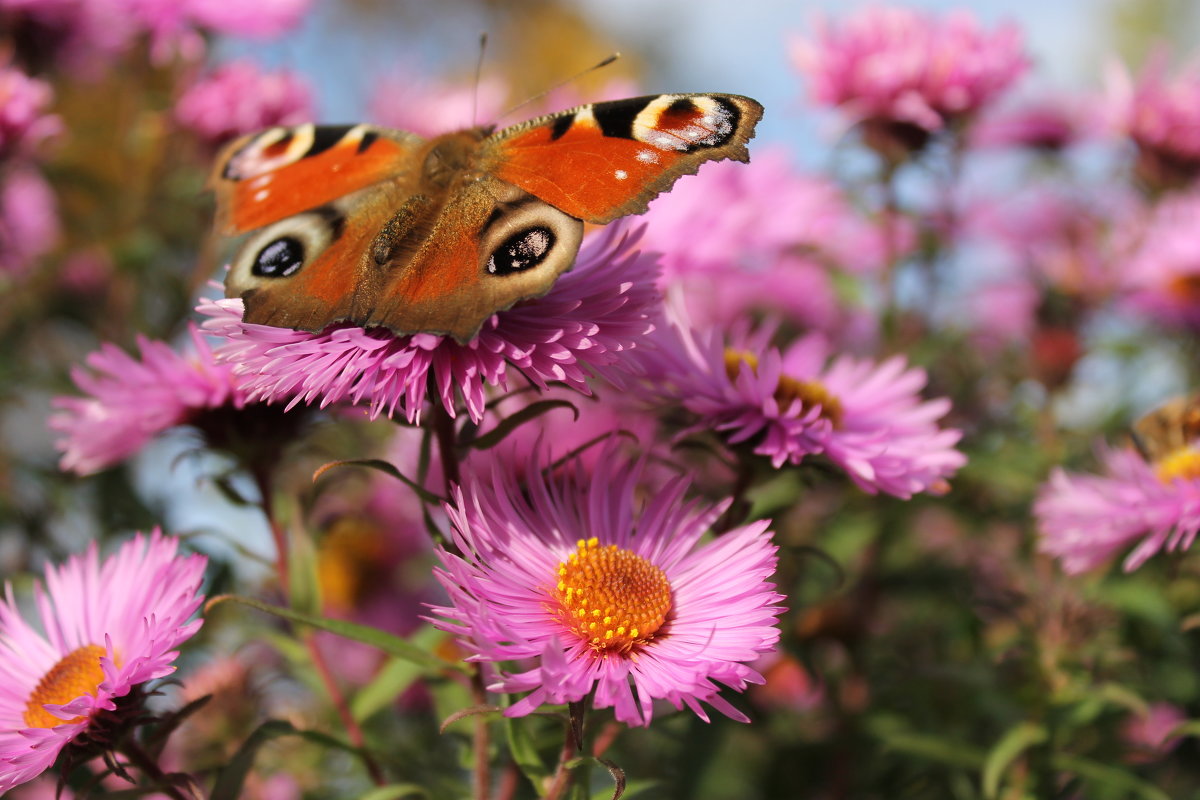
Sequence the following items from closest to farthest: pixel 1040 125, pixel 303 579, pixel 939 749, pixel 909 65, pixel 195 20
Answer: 1. pixel 303 579
2. pixel 939 749
3. pixel 909 65
4. pixel 195 20
5. pixel 1040 125

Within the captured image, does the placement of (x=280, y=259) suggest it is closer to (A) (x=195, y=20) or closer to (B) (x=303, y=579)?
(B) (x=303, y=579)

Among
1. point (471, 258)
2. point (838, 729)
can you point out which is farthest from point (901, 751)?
point (471, 258)

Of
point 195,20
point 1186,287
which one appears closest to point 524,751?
point 195,20

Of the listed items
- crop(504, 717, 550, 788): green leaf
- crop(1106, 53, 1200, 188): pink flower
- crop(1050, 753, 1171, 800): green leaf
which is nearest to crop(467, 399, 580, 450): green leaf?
crop(504, 717, 550, 788): green leaf

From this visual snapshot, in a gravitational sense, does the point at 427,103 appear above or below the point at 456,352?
below

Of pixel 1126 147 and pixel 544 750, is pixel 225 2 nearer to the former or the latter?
pixel 544 750

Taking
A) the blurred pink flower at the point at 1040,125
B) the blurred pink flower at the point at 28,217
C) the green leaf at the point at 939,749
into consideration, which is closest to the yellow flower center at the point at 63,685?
the green leaf at the point at 939,749

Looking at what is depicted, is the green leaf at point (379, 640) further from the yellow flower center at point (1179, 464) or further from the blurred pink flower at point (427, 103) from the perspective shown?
the blurred pink flower at point (427, 103)
